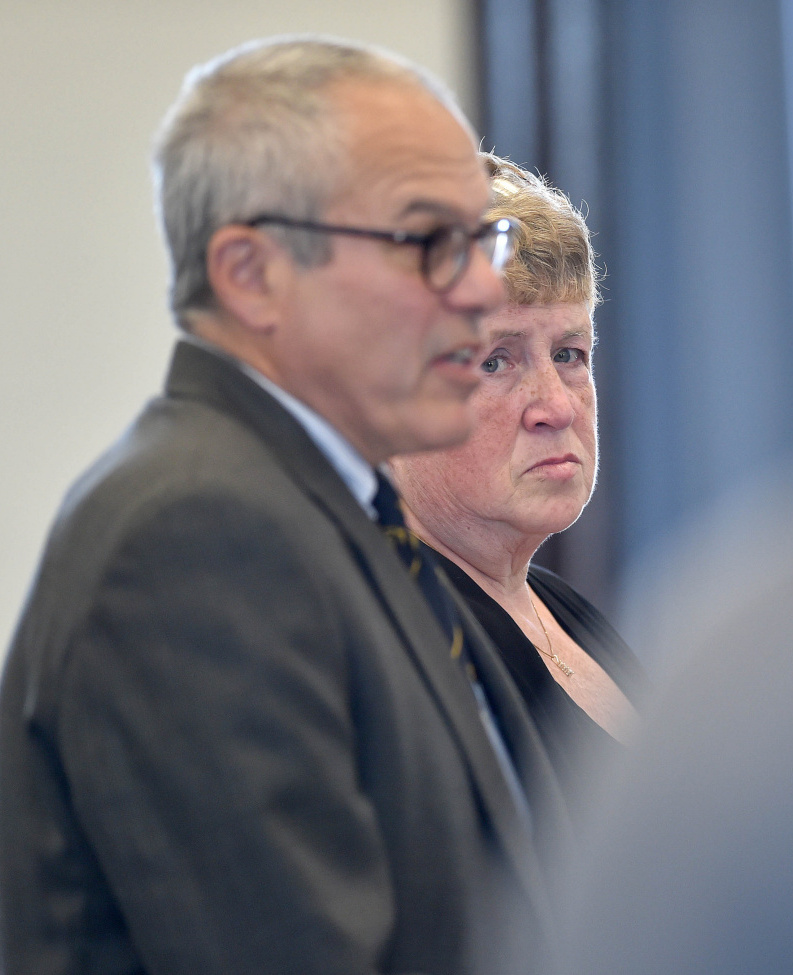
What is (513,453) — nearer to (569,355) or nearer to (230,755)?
(569,355)

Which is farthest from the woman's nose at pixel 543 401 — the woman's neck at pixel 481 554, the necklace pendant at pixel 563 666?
the necklace pendant at pixel 563 666

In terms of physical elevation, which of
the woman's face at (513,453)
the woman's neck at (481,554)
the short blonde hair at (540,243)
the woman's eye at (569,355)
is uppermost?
the short blonde hair at (540,243)

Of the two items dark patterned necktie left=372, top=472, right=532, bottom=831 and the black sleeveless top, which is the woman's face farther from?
dark patterned necktie left=372, top=472, right=532, bottom=831

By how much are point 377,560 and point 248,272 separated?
0.79ft

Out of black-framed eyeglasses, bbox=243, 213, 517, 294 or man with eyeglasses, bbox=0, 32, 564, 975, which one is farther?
black-framed eyeglasses, bbox=243, 213, 517, 294

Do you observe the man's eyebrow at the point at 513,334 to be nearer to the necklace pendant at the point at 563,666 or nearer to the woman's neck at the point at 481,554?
the woman's neck at the point at 481,554

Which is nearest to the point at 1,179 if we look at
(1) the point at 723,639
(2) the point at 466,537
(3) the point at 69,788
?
(2) the point at 466,537

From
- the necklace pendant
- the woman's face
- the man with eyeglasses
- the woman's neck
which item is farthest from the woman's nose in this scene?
the man with eyeglasses

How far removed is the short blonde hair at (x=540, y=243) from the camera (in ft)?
4.95

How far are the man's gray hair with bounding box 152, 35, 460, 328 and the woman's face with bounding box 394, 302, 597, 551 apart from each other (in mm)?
646

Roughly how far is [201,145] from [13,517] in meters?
2.01

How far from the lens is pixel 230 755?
71 cm

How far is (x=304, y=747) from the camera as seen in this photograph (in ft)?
2.38

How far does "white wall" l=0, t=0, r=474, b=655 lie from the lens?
2.73 meters
